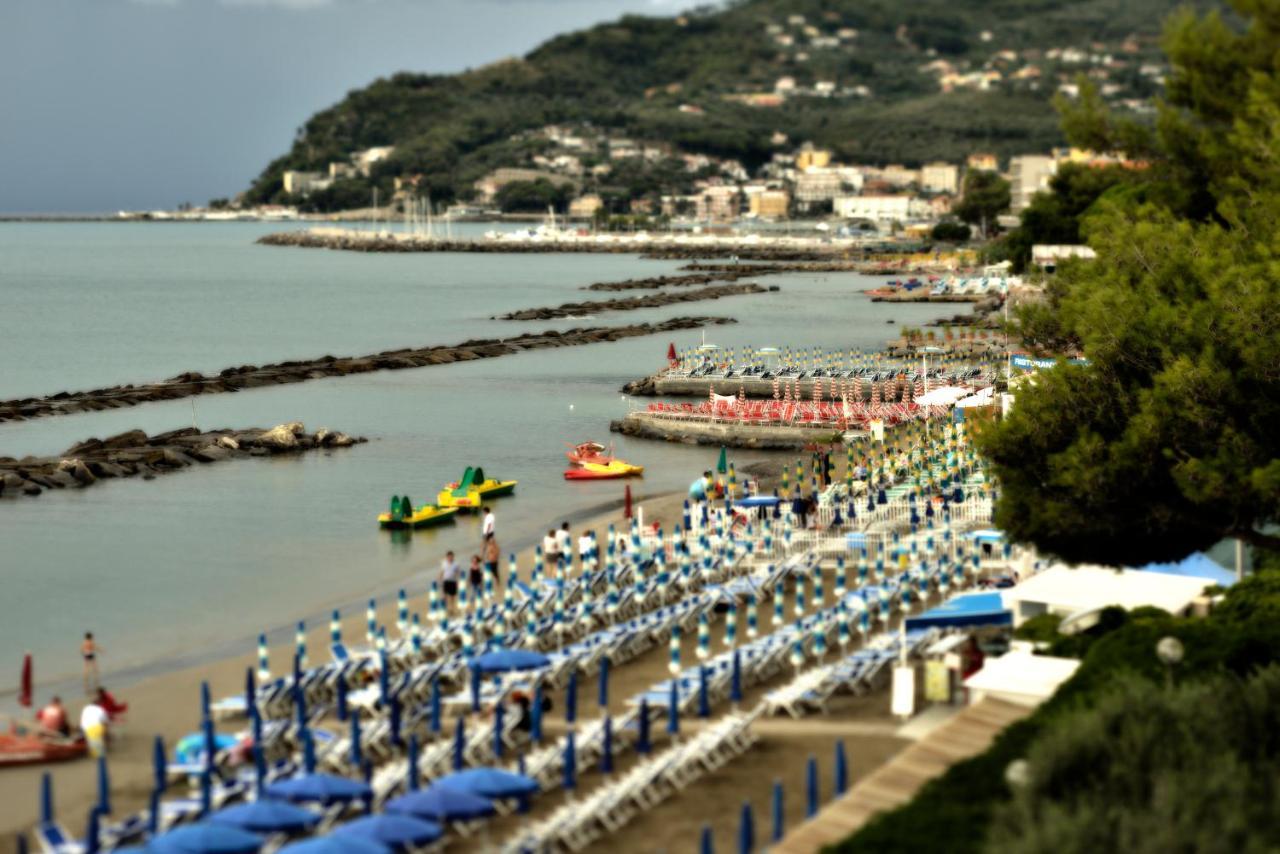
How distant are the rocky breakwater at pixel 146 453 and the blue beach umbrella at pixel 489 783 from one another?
85.2 feet

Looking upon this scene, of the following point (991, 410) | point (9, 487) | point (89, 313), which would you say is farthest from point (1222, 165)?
point (89, 313)

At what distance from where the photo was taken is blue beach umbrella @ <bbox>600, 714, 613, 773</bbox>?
1380 centimetres

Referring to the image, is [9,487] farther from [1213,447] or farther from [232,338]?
[232,338]

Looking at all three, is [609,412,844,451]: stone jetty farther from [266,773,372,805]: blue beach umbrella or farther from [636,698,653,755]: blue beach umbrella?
[266,773,372,805]: blue beach umbrella

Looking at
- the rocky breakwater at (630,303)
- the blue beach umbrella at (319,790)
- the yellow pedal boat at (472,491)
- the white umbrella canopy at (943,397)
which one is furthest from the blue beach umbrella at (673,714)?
the rocky breakwater at (630,303)

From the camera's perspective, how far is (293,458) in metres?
40.0

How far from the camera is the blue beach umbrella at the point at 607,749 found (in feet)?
45.3

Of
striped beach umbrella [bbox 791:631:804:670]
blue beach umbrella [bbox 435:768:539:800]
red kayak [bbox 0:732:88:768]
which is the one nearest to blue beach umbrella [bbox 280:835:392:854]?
blue beach umbrella [bbox 435:768:539:800]

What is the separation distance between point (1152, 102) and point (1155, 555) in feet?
39.0

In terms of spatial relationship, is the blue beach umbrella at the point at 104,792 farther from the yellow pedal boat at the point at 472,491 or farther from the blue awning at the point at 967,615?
the yellow pedal boat at the point at 472,491

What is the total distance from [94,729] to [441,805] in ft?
18.7

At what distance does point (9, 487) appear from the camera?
3606 centimetres

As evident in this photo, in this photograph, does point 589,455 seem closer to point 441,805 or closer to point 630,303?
point 441,805

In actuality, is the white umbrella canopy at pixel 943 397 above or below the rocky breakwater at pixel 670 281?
above
